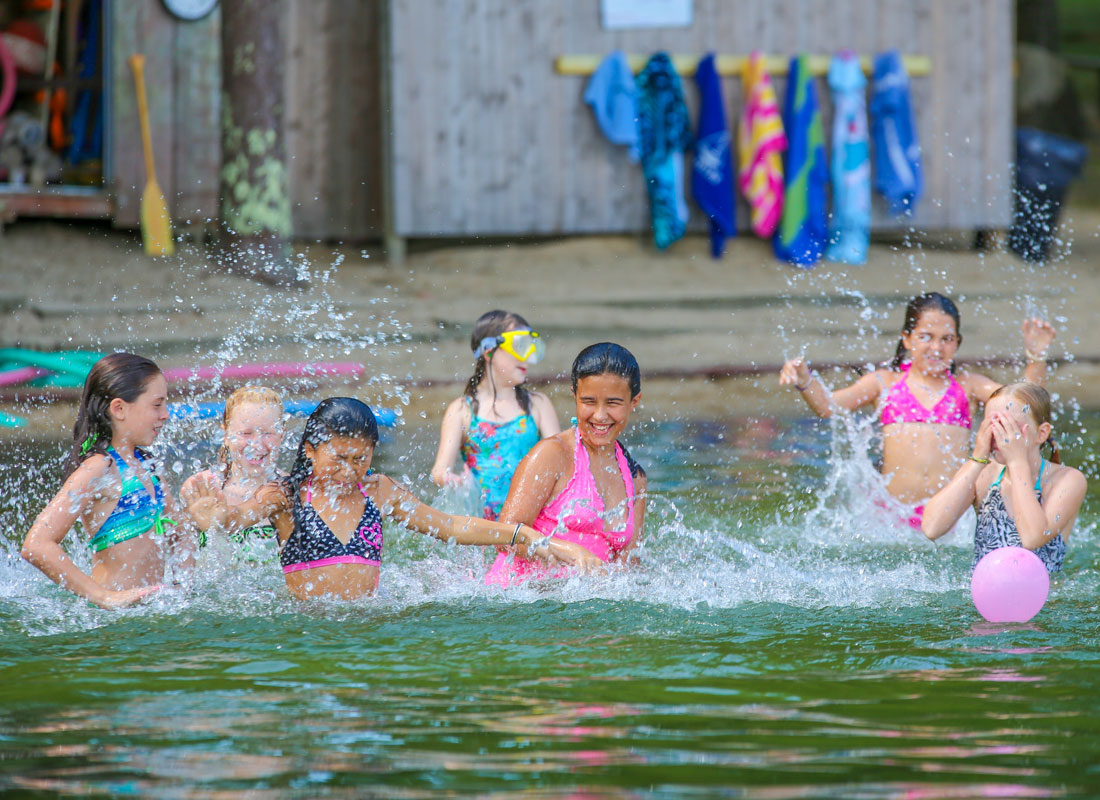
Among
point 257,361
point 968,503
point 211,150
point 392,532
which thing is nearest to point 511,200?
point 211,150

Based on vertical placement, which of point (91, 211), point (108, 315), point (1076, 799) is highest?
point (91, 211)

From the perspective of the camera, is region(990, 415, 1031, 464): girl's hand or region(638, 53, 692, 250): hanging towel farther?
region(638, 53, 692, 250): hanging towel

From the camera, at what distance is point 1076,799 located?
3293 millimetres

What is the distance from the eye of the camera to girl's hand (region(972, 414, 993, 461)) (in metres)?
5.07

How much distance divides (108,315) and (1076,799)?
29.8ft

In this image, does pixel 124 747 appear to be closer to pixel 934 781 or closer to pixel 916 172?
pixel 934 781

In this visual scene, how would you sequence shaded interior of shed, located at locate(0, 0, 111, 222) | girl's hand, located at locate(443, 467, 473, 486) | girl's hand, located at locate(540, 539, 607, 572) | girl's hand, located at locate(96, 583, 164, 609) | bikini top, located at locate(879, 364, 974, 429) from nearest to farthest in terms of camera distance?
1. girl's hand, located at locate(96, 583, 164, 609)
2. girl's hand, located at locate(540, 539, 607, 572)
3. girl's hand, located at locate(443, 467, 473, 486)
4. bikini top, located at locate(879, 364, 974, 429)
5. shaded interior of shed, located at locate(0, 0, 111, 222)

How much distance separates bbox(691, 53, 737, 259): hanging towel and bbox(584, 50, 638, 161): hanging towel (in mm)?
629

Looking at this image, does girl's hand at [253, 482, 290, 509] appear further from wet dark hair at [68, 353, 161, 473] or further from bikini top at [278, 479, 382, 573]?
wet dark hair at [68, 353, 161, 473]

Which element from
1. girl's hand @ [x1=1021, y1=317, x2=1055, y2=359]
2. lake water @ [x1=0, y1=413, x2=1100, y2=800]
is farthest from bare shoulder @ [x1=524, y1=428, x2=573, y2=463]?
girl's hand @ [x1=1021, y1=317, x2=1055, y2=359]

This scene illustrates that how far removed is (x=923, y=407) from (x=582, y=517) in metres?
2.41

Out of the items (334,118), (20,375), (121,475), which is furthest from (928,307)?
(334,118)

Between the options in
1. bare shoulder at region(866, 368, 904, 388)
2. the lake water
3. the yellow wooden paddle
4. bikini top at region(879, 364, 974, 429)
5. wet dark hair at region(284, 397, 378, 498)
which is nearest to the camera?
the lake water

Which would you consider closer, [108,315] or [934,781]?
[934,781]
